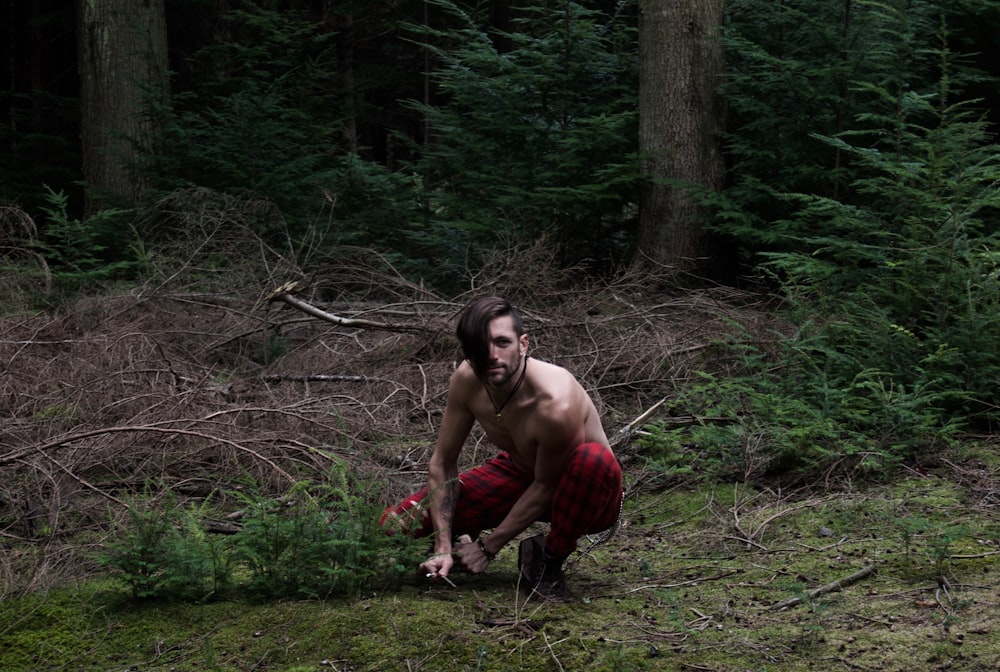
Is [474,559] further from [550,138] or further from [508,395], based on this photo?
[550,138]

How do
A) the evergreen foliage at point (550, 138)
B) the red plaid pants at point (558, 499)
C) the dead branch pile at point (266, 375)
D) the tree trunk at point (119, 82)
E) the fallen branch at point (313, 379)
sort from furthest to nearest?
1. the tree trunk at point (119, 82)
2. the evergreen foliage at point (550, 138)
3. the fallen branch at point (313, 379)
4. the dead branch pile at point (266, 375)
5. the red plaid pants at point (558, 499)

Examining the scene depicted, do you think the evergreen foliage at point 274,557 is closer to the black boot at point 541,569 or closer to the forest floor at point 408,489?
the forest floor at point 408,489

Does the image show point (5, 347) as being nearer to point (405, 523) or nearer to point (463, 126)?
point (405, 523)

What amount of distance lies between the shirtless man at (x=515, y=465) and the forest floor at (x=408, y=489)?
0.17m

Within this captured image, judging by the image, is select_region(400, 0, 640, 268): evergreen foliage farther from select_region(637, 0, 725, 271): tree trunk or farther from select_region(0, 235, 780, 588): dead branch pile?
select_region(0, 235, 780, 588): dead branch pile

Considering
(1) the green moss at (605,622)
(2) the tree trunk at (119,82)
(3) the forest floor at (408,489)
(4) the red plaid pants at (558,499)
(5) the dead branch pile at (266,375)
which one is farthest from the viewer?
(2) the tree trunk at (119,82)

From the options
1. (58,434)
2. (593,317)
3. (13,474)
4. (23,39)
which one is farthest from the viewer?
(23,39)

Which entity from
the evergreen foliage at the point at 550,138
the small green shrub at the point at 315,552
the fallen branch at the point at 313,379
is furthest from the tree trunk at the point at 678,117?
the small green shrub at the point at 315,552

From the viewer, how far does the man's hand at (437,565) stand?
383cm

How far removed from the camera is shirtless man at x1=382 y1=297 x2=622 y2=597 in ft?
12.1

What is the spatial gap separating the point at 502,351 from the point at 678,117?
6.70 metres

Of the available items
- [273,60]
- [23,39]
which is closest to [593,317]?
[273,60]

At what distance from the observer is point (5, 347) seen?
7176mm

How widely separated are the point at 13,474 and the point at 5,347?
2.37m
